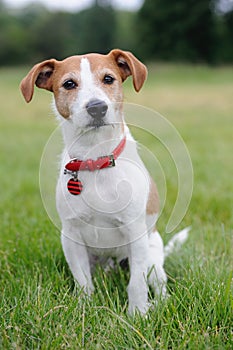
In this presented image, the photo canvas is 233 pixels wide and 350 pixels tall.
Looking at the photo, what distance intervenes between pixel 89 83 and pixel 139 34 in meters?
39.4

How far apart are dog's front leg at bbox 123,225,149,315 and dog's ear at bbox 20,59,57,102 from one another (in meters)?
1.03

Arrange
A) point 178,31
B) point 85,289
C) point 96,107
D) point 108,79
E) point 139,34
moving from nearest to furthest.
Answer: point 96,107, point 108,79, point 85,289, point 178,31, point 139,34

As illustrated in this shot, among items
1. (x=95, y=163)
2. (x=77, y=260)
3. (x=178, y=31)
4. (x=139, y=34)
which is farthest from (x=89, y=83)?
(x=139, y=34)

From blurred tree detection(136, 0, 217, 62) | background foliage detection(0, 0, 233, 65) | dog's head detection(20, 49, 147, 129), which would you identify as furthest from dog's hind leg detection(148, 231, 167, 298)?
blurred tree detection(136, 0, 217, 62)

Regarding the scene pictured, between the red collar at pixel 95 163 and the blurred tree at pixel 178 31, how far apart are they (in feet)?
118

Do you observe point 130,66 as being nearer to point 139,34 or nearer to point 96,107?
point 96,107

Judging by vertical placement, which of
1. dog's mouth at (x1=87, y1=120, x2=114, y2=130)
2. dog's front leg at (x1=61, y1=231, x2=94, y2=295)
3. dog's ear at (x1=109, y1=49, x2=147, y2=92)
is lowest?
dog's front leg at (x1=61, y1=231, x2=94, y2=295)

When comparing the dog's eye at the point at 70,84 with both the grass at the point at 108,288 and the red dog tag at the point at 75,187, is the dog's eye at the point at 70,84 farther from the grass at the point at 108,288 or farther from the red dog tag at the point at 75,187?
the red dog tag at the point at 75,187

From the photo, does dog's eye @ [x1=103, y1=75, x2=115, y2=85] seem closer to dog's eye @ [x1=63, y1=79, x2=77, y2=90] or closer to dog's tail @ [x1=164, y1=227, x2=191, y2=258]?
dog's eye @ [x1=63, y1=79, x2=77, y2=90]

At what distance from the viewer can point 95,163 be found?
2.84m

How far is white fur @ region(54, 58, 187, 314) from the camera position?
2.78m

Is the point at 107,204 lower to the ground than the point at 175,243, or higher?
higher

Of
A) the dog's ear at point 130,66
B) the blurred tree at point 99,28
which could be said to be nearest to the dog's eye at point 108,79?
the dog's ear at point 130,66

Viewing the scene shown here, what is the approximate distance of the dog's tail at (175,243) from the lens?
3627mm
